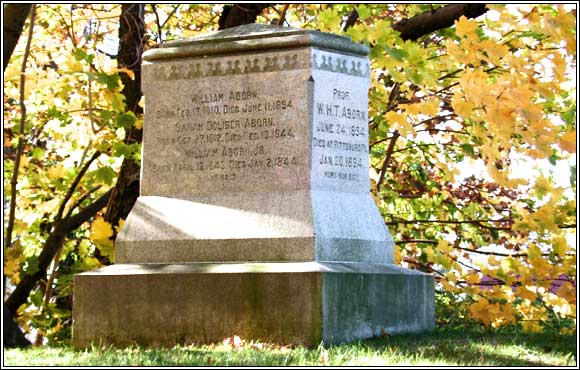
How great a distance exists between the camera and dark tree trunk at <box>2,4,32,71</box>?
20.4 ft

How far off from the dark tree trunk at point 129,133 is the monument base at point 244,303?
3.04m

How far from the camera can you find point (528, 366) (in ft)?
18.5

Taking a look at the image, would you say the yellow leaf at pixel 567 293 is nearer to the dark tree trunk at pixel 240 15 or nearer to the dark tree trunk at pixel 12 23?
the dark tree trunk at pixel 240 15

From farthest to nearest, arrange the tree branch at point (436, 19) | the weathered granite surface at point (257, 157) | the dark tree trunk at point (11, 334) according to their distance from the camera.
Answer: the tree branch at point (436, 19), the dark tree trunk at point (11, 334), the weathered granite surface at point (257, 157)

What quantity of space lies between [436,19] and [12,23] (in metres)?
5.13

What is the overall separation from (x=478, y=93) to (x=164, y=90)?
2.40m

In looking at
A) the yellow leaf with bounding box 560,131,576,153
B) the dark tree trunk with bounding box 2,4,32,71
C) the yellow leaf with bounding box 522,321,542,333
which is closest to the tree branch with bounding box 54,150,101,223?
the dark tree trunk with bounding box 2,4,32,71

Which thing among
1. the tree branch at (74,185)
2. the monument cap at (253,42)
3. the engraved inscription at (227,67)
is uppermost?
the monument cap at (253,42)

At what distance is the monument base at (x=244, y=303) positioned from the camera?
6.68 metres

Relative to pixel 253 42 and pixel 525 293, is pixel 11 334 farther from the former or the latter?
pixel 525 293

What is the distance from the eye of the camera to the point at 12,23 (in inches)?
246

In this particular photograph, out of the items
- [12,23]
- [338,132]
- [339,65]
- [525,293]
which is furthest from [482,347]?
[12,23]

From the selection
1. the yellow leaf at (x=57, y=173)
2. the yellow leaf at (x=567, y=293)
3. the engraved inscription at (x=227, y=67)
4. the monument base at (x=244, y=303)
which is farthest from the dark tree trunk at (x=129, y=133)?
the yellow leaf at (x=567, y=293)

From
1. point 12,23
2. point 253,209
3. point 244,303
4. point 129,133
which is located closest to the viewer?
point 12,23
